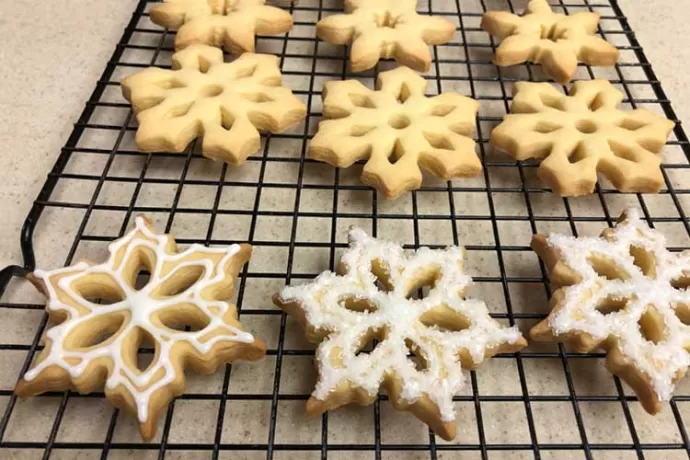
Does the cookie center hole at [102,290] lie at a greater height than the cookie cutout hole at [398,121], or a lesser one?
lesser

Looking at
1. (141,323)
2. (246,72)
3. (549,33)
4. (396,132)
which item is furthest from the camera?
(549,33)

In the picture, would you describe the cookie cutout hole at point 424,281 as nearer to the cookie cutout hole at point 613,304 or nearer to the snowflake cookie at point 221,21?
the cookie cutout hole at point 613,304

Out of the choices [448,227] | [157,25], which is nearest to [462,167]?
[448,227]

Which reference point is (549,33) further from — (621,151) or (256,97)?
(256,97)

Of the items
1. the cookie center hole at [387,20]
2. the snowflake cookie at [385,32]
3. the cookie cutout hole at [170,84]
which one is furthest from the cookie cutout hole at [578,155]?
the cookie cutout hole at [170,84]

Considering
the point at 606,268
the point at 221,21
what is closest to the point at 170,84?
the point at 221,21
